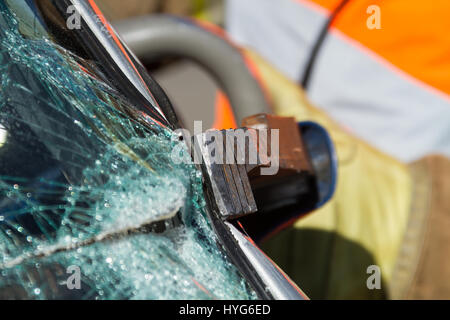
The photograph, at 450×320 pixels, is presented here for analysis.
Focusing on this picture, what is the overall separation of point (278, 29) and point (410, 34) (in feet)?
1.58

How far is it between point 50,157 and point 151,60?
37.6 inches

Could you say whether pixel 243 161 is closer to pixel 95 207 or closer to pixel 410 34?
pixel 95 207

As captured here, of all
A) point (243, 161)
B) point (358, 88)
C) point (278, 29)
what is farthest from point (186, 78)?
point (243, 161)

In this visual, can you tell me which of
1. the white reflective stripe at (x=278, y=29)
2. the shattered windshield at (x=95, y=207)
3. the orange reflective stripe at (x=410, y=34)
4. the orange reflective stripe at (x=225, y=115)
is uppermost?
the white reflective stripe at (x=278, y=29)

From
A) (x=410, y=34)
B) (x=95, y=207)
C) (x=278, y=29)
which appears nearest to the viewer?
(x=95, y=207)

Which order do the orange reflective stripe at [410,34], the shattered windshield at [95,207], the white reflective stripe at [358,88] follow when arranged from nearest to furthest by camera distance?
the shattered windshield at [95,207], the orange reflective stripe at [410,34], the white reflective stripe at [358,88]

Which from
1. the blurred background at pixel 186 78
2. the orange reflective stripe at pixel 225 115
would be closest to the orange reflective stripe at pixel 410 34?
the orange reflective stripe at pixel 225 115

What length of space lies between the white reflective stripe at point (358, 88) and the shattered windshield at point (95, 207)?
3.22 ft

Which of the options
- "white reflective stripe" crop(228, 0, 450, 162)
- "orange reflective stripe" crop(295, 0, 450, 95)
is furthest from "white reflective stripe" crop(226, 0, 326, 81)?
"orange reflective stripe" crop(295, 0, 450, 95)

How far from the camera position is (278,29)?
1.59 m

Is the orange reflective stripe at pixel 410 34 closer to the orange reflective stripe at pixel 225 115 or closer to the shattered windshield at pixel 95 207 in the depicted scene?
the orange reflective stripe at pixel 225 115

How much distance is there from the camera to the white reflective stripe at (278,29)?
58.3 inches

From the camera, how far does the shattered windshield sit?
540mm
